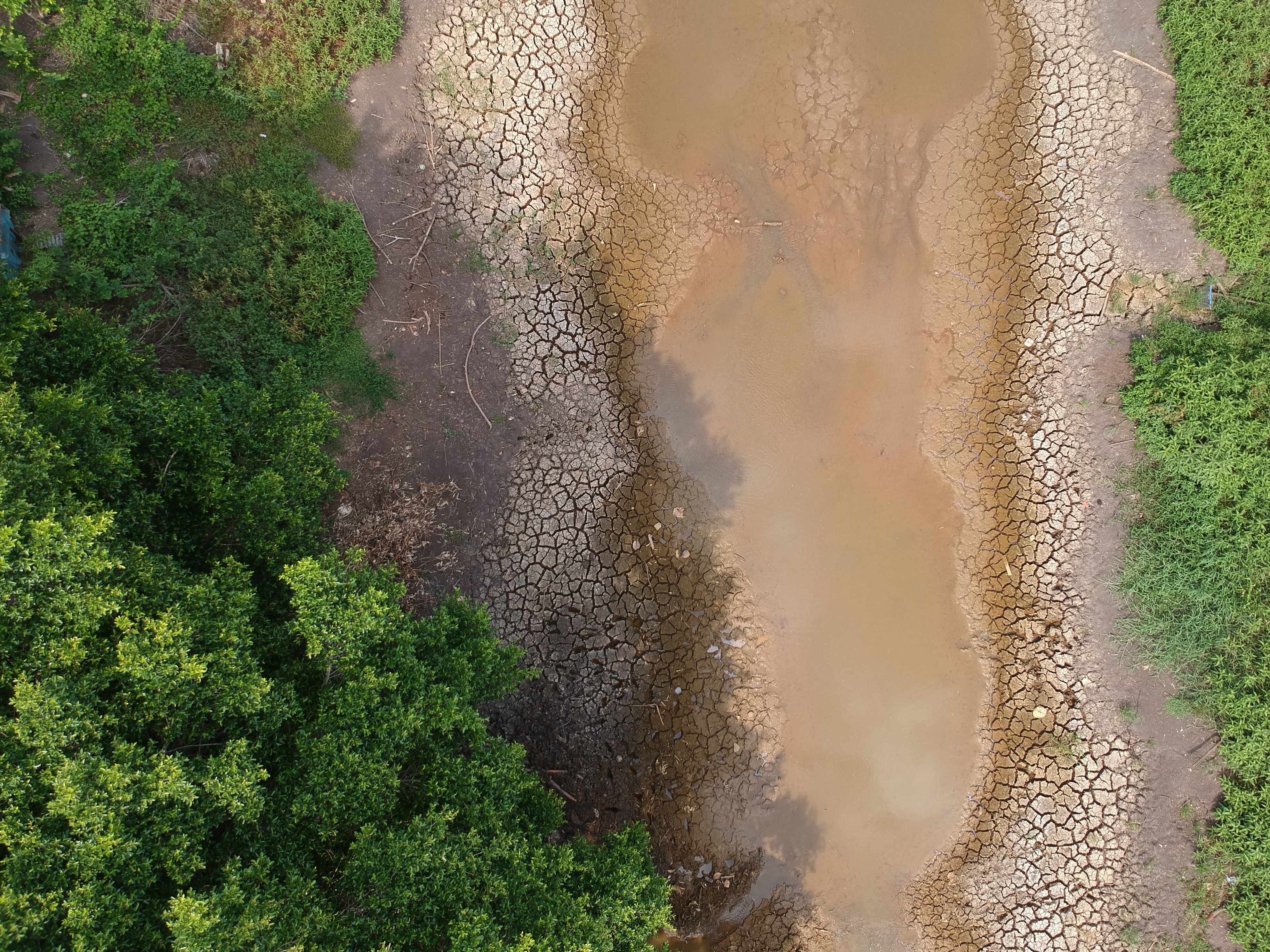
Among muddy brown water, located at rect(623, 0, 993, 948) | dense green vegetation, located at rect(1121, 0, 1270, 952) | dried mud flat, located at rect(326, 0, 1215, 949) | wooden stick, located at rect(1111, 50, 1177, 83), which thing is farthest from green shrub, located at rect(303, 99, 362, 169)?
dense green vegetation, located at rect(1121, 0, 1270, 952)

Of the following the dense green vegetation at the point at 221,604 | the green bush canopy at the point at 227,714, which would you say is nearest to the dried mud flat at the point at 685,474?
the dense green vegetation at the point at 221,604

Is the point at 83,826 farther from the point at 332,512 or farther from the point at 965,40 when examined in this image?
the point at 965,40

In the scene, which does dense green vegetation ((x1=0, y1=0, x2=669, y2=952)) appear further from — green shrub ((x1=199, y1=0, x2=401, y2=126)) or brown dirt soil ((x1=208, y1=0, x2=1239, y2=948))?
brown dirt soil ((x1=208, y1=0, x2=1239, y2=948))

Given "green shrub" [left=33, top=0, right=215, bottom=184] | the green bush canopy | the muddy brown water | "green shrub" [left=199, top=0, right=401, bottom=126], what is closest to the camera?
the green bush canopy

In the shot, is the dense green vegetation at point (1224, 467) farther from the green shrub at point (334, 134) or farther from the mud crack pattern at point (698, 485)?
the green shrub at point (334, 134)

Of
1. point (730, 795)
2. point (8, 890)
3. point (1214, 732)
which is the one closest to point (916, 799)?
point (730, 795)

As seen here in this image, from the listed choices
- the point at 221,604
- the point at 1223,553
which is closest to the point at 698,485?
the point at 221,604
